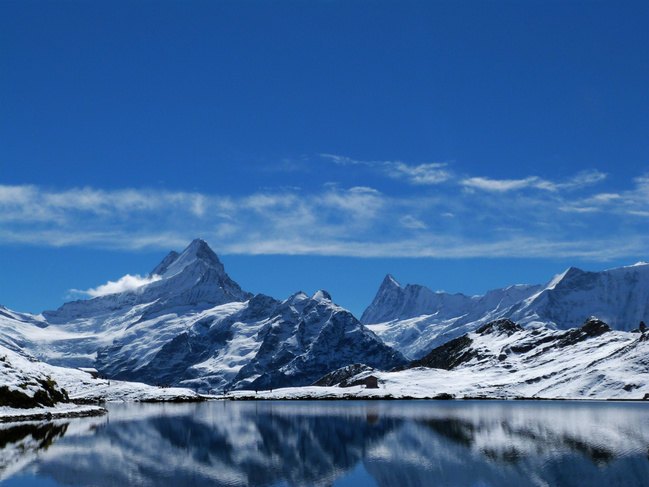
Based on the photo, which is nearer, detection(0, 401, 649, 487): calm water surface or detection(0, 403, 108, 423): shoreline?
detection(0, 401, 649, 487): calm water surface

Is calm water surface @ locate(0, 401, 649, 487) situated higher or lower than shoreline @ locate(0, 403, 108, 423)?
lower

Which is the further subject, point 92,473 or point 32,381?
point 32,381

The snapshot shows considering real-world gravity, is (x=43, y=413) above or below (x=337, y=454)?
above

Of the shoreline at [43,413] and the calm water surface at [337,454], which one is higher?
the shoreline at [43,413]

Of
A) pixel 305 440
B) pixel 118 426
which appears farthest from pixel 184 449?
pixel 118 426

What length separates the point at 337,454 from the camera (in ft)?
310

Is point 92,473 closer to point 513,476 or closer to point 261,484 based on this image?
point 261,484

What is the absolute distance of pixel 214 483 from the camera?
69750 millimetres

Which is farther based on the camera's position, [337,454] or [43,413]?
[43,413]

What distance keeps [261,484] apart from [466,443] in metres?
39.0

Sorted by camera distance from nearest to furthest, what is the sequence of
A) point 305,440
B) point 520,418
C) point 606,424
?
1. point 305,440
2. point 606,424
3. point 520,418

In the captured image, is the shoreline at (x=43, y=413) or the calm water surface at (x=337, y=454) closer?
the calm water surface at (x=337, y=454)

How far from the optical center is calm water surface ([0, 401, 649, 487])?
7131 centimetres

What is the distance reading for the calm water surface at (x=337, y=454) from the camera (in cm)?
7131
